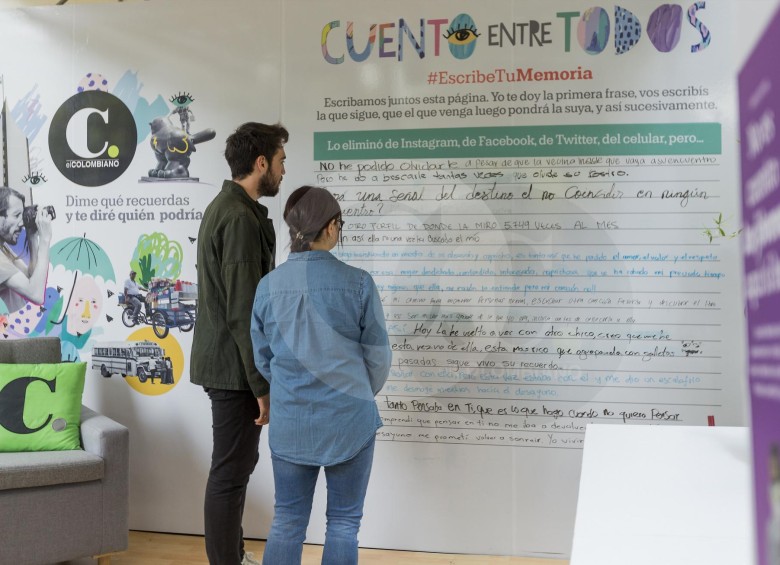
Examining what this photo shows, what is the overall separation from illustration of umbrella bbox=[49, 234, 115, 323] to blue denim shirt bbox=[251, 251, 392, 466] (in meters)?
1.58

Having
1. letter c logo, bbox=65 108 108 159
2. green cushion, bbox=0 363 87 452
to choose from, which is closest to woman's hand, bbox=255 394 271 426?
green cushion, bbox=0 363 87 452

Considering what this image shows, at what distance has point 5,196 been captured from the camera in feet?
12.3

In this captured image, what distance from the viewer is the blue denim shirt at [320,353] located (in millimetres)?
2291

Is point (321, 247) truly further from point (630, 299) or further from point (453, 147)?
point (630, 299)

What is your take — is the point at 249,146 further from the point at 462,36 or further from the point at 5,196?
the point at 5,196

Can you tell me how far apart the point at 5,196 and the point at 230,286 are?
173cm

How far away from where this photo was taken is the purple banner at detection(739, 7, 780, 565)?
417 mm

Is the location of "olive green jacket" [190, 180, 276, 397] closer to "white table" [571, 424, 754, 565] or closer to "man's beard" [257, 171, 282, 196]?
"man's beard" [257, 171, 282, 196]

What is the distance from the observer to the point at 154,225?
360 cm

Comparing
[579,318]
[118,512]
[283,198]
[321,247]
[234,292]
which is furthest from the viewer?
[283,198]

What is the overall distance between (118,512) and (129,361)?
2.63 feet

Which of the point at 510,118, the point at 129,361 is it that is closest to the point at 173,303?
the point at 129,361

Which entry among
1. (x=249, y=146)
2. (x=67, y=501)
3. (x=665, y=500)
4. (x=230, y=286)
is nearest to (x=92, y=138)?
(x=249, y=146)

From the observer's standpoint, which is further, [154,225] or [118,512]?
[154,225]
